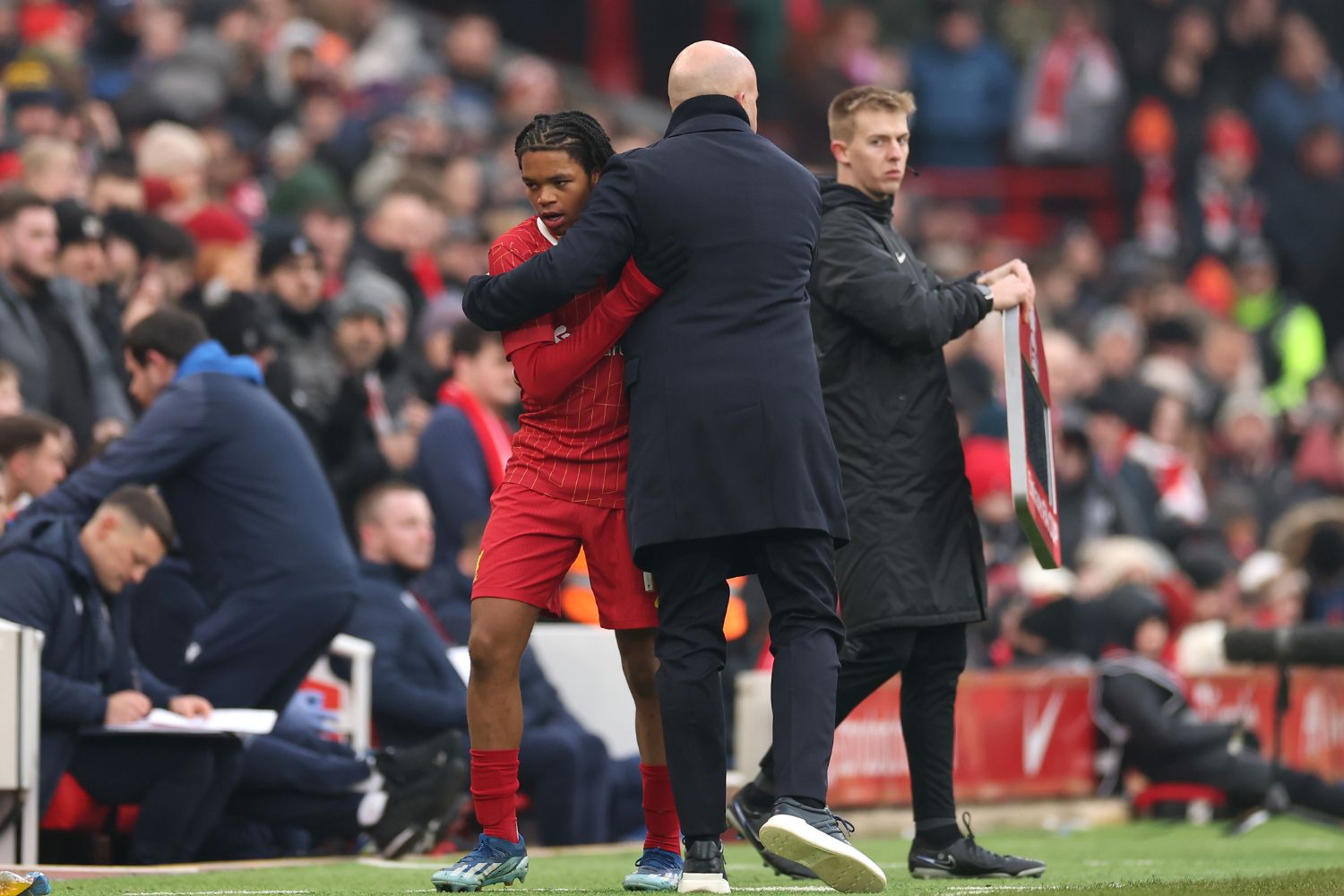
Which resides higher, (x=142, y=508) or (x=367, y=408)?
(x=367, y=408)

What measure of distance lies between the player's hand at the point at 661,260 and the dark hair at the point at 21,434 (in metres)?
3.54

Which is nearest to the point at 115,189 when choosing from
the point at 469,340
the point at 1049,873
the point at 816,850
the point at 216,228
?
the point at 216,228

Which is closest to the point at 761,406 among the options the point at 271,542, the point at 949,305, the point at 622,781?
the point at 949,305

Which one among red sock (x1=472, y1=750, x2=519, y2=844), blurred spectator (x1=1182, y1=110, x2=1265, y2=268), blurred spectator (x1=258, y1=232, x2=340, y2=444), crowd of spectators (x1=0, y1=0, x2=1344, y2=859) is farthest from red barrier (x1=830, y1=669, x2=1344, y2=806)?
blurred spectator (x1=1182, y1=110, x2=1265, y2=268)

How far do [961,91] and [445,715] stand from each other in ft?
45.2

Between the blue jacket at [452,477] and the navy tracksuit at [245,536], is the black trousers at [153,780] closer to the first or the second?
the navy tracksuit at [245,536]

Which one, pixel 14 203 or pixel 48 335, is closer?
pixel 14 203

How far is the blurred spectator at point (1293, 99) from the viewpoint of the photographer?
22422 mm

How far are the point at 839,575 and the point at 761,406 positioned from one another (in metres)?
1.25

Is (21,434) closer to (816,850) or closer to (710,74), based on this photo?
(710,74)

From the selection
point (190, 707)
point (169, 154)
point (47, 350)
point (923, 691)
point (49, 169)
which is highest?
point (169, 154)

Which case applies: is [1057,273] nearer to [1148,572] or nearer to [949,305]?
[1148,572]

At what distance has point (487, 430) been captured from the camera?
37.7 feet

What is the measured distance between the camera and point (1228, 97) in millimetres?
22953
